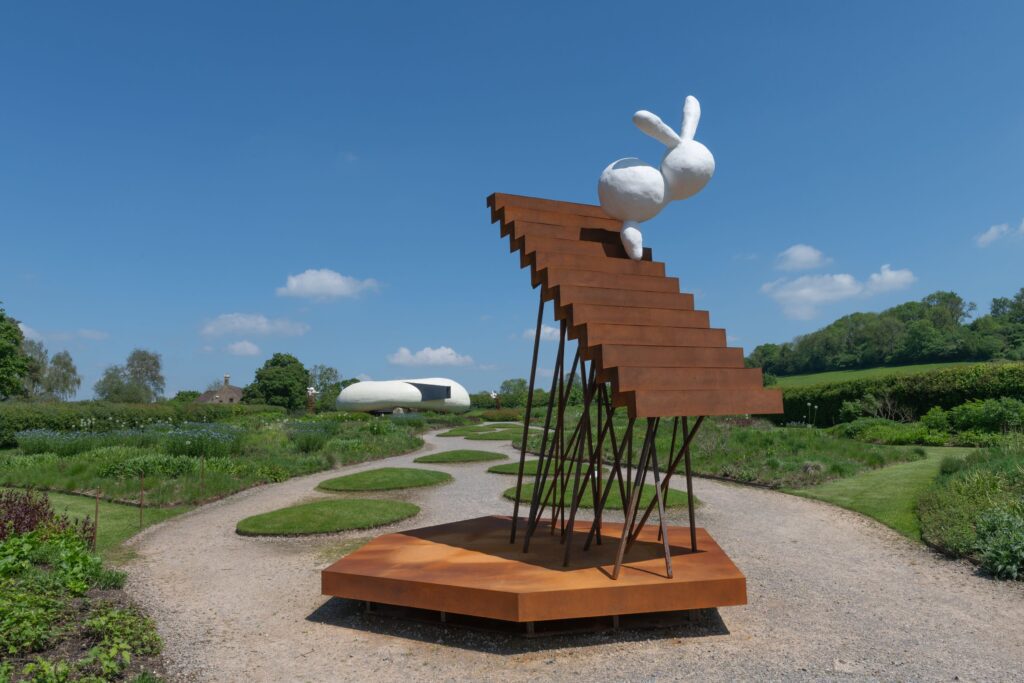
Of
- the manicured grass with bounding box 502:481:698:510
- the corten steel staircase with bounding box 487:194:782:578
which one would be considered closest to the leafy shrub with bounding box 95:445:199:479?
the manicured grass with bounding box 502:481:698:510

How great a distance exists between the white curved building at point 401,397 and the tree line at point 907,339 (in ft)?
102

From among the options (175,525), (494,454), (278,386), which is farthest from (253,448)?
(278,386)

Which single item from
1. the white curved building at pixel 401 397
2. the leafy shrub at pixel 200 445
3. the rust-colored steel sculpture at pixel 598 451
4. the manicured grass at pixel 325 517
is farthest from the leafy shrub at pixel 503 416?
the rust-colored steel sculpture at pixel 598 451

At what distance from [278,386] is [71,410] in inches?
1444

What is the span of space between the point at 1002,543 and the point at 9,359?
37.6 m

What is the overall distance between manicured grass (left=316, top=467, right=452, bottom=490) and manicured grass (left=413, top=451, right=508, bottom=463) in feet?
10.3

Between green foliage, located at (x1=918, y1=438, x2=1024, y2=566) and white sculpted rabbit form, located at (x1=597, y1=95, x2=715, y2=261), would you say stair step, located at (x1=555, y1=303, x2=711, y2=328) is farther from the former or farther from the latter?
green foliage, located at (x1=918, y1=438, x2=1024, y2=566)

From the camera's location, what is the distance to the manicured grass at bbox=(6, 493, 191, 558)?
10.0 m

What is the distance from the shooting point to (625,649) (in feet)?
18.3

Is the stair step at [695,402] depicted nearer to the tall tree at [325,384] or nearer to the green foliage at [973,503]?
the green foliage at [973,503]

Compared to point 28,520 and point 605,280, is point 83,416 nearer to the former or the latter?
point 28,520

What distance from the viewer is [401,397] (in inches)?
2016

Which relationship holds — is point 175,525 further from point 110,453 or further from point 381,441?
point 381,441

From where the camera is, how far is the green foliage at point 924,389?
2267 cm
